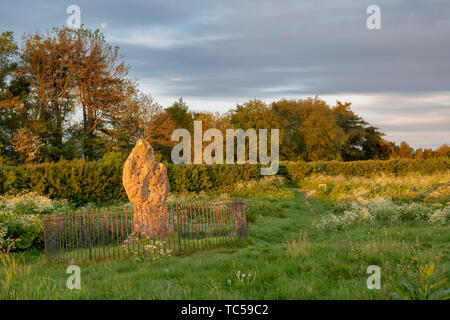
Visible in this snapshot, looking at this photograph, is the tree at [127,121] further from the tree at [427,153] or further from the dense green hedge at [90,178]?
the tree at [427,153]

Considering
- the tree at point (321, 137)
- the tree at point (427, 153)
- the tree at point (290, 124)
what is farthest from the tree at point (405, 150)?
the tree at point (290, 124)

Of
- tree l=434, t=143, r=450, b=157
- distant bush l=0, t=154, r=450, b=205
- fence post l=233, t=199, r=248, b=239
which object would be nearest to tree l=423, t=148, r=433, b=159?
tree l=434, t=143, r=450, b=157

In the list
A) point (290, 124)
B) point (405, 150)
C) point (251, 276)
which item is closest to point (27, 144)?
point (251, 276)

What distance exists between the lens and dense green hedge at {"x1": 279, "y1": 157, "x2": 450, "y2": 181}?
3272 cm

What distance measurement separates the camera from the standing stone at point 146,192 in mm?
10586

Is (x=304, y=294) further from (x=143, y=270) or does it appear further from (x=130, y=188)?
(x=130, y=188)

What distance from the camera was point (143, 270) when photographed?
22.5 ft

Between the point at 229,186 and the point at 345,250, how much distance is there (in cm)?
1775

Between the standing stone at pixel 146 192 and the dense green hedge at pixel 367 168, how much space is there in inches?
943

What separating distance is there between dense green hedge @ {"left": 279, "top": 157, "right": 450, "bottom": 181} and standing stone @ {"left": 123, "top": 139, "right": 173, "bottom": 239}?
23942 mm

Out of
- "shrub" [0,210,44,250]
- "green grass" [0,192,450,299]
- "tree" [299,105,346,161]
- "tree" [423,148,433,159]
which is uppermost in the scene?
"tree" [299,105,346,161]

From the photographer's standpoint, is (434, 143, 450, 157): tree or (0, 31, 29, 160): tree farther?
(434, 143, 450, 157): tree

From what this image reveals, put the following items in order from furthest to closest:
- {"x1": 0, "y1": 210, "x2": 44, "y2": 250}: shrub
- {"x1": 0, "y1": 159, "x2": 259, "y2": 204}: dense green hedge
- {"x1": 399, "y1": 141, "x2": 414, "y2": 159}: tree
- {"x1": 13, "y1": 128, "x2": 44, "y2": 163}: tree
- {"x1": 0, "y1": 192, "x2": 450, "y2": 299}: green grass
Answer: {"x1": 399, "y1": 141, "x2": 414, "y2": 159}: tree
{"x1": 13, "y1": 128, "x2": 44, "y2": 163}: tree
{"x1": 0, "y1": 159, "x2": 259, "y2": 204}: dense green hedge
{"x1": 0, "y1": 210, "x2": 44, "y2": 250}: shrub
{"x1": 0, "y1": 192, "x2": 450, "y2": 299}: green grass

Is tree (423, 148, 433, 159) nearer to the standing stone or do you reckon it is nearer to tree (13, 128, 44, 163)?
tree (13, 128, 44, 163)
